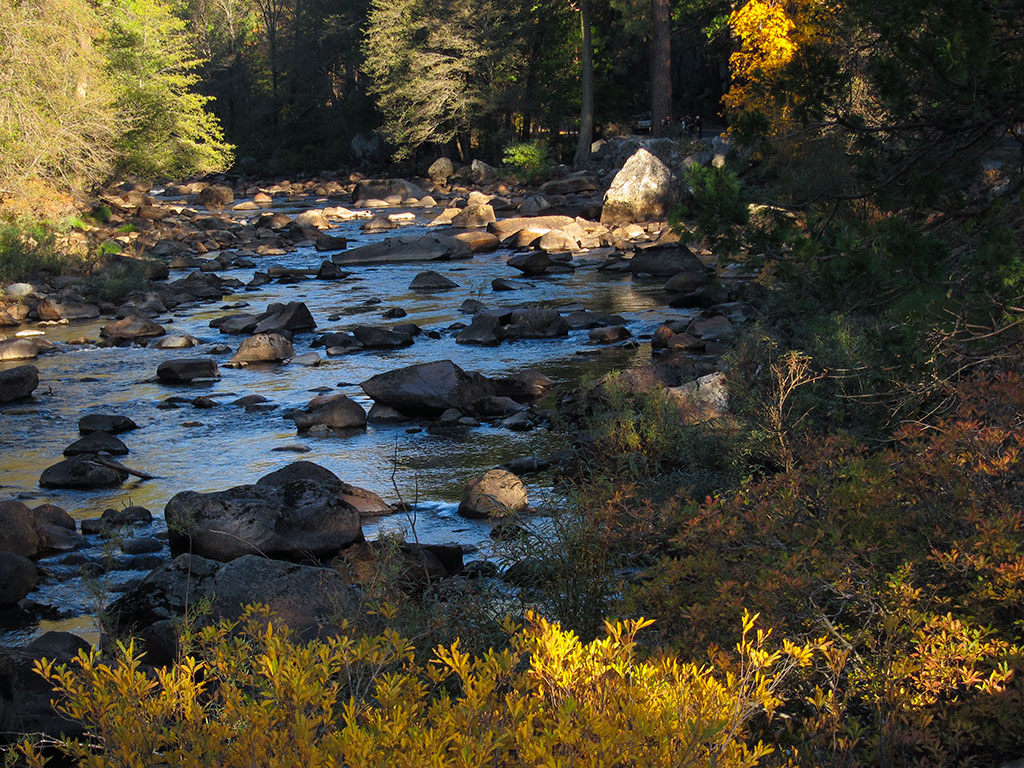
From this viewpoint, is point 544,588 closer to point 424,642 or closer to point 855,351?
point 424,642

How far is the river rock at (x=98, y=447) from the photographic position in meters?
9.21

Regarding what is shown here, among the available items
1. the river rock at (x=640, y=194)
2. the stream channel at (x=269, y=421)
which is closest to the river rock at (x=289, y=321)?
the stream channel at (x=269, y=421)

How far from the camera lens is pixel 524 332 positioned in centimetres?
1388

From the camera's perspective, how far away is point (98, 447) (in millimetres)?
9266

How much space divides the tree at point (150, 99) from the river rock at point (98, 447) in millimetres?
23538

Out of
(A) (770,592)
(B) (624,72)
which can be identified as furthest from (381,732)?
(B) (624,72)

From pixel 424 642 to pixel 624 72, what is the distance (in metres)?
38.6

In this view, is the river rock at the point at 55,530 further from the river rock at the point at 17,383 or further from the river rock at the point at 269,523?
the river rock at the point at 17,383

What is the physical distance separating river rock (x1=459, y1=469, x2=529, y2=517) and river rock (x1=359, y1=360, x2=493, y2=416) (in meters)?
2.81

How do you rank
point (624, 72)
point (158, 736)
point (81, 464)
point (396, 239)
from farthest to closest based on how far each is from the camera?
point (624, 72)
point (396, 239)
point (81, 464)
point (158, 736)

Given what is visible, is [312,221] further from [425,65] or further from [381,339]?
A: [381,339]

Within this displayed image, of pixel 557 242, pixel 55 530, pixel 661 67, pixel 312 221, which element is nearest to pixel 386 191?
pixel 312 221

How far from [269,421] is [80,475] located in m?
2.18

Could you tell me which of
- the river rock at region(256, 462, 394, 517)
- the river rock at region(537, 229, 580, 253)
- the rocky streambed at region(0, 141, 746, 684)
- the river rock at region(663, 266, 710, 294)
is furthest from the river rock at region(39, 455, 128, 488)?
the river rock at region(537, 229, 580, 253)
